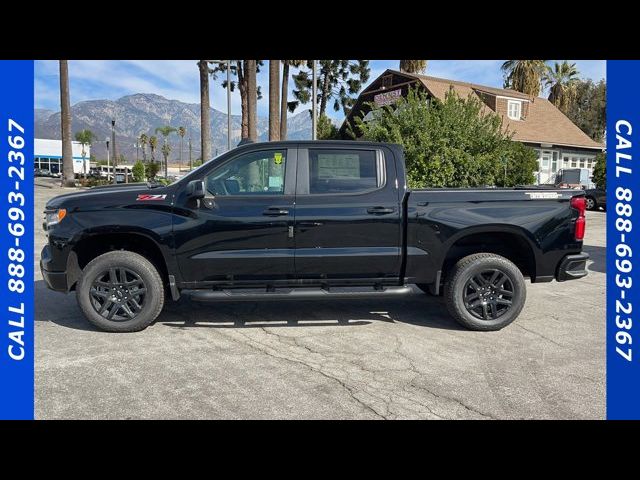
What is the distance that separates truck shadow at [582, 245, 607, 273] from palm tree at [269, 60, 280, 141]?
1183 cm

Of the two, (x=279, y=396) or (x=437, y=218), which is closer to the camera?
(x=279, y=396)

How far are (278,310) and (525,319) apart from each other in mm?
2992

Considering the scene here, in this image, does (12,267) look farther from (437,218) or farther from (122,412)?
(437,218)

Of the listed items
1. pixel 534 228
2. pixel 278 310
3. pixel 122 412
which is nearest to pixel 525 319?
pixel 534 228

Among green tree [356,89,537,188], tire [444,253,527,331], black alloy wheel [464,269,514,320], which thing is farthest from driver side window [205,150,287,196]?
green tree [356,89,537,188]

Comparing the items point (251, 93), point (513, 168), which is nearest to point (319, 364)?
point (513, 168)

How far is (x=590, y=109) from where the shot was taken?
50.0 m

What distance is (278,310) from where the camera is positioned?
18.5 feet

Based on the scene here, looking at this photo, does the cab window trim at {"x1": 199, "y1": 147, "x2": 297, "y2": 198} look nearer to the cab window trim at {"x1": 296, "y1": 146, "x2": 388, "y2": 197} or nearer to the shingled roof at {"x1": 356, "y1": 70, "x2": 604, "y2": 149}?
the cab window trim at {"x1": 296, "y1": 146, "x2": 388, "y2": 197}

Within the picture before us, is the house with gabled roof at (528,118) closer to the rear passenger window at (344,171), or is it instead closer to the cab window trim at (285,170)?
the rear passenger window at (344,171)

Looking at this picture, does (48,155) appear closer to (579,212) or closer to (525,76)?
(525,76)

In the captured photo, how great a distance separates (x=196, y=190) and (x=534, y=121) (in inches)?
1279

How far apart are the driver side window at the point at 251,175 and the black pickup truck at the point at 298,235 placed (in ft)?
0.04

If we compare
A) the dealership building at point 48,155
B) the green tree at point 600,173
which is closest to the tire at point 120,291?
the green tree at point 600,173
